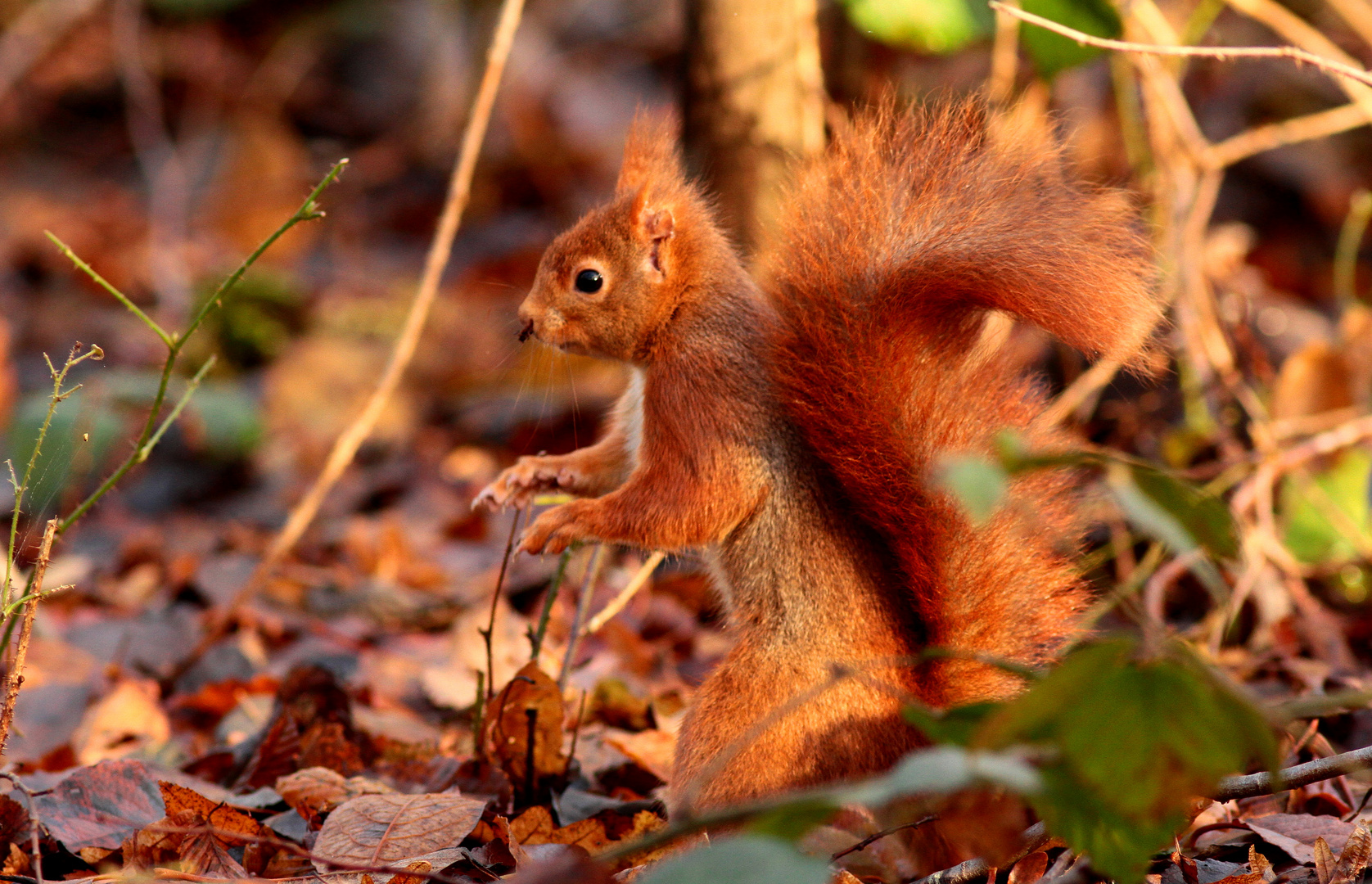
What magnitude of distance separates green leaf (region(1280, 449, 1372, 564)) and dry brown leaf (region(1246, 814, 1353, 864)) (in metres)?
1.13

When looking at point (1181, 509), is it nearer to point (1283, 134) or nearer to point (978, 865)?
point (978, 865)

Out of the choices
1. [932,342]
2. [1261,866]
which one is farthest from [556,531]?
[1261,866]

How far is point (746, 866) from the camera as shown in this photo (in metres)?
0.77

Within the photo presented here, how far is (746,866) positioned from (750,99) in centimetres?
183

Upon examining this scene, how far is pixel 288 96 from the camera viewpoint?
7.02 m

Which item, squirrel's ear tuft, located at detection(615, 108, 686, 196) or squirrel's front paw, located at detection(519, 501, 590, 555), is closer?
→ squirrel's front paw, located at detection(519, 501, 590, 555)

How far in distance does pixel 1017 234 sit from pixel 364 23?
6.45 metres

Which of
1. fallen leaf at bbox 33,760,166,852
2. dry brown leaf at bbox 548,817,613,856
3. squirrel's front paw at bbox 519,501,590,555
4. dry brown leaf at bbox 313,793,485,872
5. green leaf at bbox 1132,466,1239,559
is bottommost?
dry brown leaf at bbox 548,817,613,856

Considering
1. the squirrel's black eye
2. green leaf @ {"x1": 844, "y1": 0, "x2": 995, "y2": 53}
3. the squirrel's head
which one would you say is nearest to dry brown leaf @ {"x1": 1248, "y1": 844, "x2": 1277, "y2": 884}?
the squirrel's head

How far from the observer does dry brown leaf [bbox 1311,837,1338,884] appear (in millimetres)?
1358

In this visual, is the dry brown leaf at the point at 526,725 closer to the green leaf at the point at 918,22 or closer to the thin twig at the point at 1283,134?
the green leaf at the point at 918,22

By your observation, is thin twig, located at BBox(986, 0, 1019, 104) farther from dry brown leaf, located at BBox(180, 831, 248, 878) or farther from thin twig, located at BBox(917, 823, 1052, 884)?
dry brown leaf, located at BBox(180, 831, 248, 878)

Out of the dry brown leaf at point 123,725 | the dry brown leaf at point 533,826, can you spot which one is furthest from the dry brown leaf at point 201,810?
the dry brown leaf at point 123,725

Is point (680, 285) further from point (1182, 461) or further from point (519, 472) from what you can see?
point (1182, 461)
